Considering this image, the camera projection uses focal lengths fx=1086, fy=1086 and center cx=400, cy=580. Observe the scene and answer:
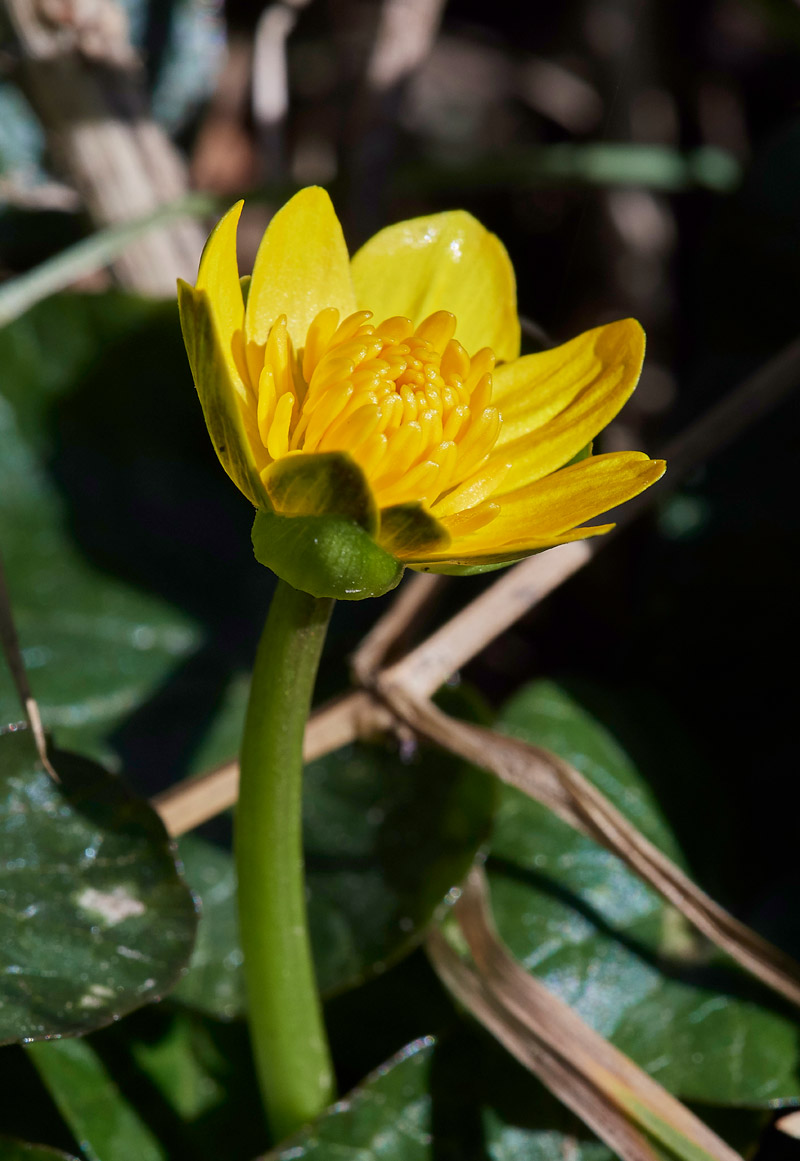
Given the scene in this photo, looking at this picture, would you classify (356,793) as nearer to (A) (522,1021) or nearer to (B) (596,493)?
(A) (522,1021)

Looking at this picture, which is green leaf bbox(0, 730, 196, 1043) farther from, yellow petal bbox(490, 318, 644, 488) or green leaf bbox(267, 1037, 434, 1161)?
yellow petal bbox(490, 318, 644, 488)

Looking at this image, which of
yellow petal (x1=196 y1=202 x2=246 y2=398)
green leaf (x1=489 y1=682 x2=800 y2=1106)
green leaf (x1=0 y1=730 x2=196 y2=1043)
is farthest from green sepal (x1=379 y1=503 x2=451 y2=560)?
green leaf (x1=489 y1=682 x2=800 y2=1106)

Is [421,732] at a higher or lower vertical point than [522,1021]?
higher

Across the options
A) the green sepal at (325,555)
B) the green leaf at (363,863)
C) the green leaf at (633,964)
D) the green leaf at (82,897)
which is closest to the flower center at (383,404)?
the green sepal at (325,555)

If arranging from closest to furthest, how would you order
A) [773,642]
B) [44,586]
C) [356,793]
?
[356,793] < [44,586] < [773,642]

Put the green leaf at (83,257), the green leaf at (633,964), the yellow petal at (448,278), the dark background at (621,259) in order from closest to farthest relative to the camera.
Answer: the yellow petal at (448,278) < the green leaf at (633,964) < the green leaf at (83,257) < the dark background at (621,259)

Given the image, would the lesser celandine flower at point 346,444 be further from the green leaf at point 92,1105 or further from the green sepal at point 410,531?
the green leaf at point 92,1105

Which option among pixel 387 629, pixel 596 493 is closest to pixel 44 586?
pixel 387 629
